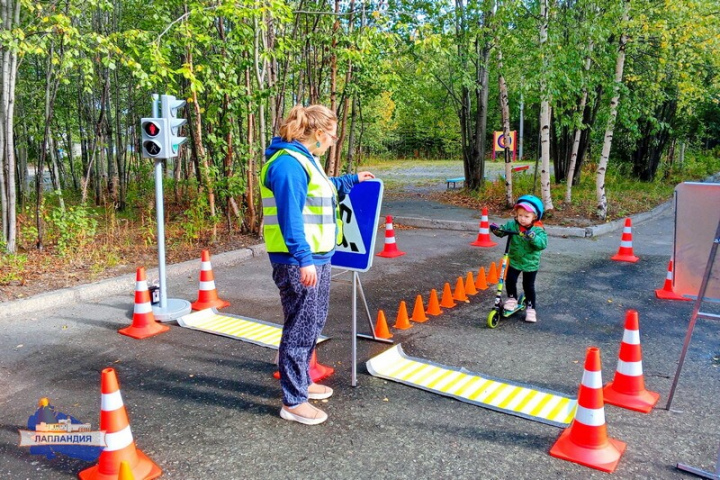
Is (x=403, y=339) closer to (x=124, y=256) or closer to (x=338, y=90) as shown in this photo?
(x=124, y=256)

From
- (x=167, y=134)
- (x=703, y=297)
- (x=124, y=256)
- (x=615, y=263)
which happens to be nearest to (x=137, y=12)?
(x=124, y=256)

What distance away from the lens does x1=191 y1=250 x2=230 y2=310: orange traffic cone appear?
22.2 ft

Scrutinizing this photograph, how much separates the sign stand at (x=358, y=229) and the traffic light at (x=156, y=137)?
2788 mm

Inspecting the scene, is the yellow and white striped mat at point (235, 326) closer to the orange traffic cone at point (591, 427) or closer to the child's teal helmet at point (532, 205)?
the child's teal helmet at point (532, 205)

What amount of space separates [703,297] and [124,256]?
8671mm

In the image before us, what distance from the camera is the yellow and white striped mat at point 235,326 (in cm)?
558

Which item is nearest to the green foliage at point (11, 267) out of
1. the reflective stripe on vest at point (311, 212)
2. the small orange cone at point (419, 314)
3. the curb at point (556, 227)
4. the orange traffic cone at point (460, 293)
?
the small orange cone at point (419, 314)

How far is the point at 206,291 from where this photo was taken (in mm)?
6863

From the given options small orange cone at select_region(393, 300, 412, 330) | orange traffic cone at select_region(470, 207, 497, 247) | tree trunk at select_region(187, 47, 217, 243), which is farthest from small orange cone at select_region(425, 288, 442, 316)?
tree trunk at select_region(187, 47, 217, 243)

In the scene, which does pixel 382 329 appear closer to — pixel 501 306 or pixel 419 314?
pixel 419 314

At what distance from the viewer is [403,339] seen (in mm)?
5652

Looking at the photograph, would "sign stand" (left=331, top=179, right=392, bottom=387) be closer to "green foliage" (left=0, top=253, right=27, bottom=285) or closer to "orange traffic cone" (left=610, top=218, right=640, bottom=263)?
"green foliage" (left=0, top=253, right=27, bottom=285)

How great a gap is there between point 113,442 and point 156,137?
3993mm

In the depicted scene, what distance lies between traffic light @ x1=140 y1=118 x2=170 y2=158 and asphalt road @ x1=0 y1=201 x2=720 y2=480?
2.09 meters
